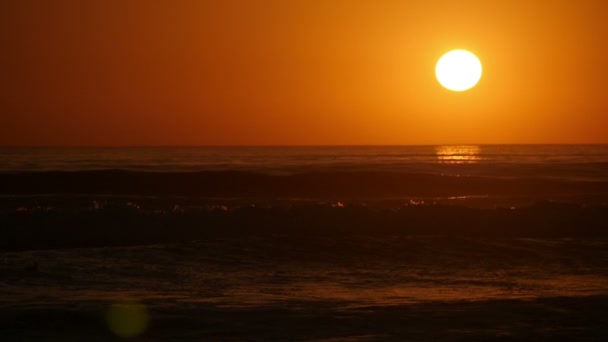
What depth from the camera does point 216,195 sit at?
31.3 metres

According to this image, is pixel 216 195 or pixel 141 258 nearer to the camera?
pixel 141 258

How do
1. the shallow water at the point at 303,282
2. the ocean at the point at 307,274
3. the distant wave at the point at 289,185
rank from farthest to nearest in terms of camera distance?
the distant wave at the point at 289,185 < the shallow water at the point at 303,282 < the ocean at the point at 307,274

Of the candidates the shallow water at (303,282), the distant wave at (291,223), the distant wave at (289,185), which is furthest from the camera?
the distant wave at (289,185)

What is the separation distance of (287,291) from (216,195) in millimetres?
21358

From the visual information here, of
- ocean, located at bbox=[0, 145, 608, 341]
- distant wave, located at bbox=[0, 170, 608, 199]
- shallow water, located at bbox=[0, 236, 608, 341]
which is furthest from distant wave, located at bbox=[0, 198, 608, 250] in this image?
distant wave, located at bbox=[0, 170, 608, 199]

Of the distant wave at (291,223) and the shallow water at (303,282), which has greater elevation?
the distant wave at (291,223)

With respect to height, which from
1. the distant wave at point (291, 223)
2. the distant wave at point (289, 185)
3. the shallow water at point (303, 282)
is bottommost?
the shallow water at point (303, 282)

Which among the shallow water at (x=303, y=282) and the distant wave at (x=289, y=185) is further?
the distant wave at (x=289, y=185)

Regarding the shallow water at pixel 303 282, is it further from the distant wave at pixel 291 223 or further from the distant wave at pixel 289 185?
the distant wave at pixel 289 185

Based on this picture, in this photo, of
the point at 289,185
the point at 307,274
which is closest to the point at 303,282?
the point at 307,274

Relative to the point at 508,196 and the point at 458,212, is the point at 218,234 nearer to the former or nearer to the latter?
the point at 458,212

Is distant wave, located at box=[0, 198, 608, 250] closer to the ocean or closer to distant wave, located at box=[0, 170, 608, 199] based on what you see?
the ocean

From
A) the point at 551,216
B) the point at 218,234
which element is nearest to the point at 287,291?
the point at 218,234

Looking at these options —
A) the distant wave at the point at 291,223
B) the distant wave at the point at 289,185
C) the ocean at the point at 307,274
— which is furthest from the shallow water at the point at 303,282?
the distant wave at the point at 289,185
